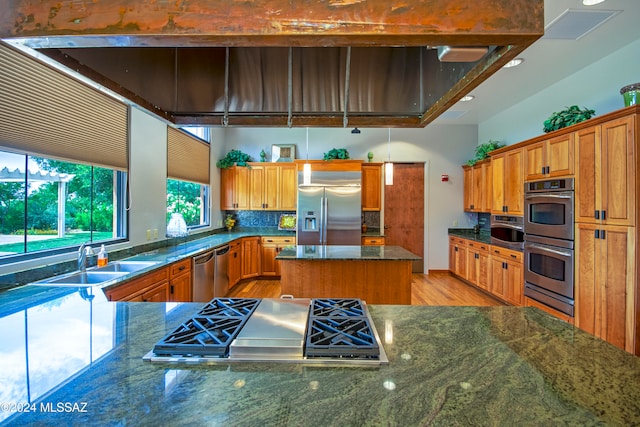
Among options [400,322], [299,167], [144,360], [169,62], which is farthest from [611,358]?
[299,167]

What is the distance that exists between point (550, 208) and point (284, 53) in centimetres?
329

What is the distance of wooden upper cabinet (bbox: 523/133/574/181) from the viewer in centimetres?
301

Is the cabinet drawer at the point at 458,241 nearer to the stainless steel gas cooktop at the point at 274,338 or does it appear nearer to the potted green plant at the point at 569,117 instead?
the potted green plant at the point at 569,117

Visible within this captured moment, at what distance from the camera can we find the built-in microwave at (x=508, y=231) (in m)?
4.03

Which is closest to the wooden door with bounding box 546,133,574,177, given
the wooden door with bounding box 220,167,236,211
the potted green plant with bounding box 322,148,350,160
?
the potted green plant with bounding box 322,148,350,160

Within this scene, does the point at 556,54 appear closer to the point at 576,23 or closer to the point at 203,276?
the point at 576,23

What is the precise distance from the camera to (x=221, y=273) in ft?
14.0

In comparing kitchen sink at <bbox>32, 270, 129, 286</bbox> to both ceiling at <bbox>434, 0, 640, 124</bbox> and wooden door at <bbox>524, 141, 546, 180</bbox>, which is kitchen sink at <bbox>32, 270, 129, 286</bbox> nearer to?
ceiling at <bbox>434, 0, 640, 124</bbox>

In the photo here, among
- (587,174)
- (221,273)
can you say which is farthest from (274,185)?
(587,174)

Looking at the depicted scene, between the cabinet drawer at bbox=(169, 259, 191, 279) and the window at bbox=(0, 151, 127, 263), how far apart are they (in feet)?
2.42

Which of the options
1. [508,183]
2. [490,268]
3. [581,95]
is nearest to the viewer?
[581,95]

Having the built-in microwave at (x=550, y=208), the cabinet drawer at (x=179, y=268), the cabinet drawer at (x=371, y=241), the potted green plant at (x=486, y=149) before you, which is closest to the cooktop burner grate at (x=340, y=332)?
the cabinet drawer at (x=179, y=268)

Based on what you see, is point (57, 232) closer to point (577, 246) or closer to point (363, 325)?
point (363, 325)

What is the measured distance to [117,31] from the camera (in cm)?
75
